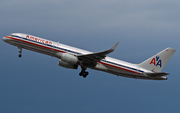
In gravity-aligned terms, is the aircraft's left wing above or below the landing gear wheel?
above

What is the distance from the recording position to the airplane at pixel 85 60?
43781mm

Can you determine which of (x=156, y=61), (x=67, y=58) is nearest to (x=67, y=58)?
(x=67, y=58)

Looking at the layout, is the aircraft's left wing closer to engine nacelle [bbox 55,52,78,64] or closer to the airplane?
the airplane

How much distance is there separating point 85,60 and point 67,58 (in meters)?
3.44

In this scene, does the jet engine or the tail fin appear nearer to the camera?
the jet engine

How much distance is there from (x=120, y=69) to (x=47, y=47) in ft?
40.6

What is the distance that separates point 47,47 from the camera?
4428cm

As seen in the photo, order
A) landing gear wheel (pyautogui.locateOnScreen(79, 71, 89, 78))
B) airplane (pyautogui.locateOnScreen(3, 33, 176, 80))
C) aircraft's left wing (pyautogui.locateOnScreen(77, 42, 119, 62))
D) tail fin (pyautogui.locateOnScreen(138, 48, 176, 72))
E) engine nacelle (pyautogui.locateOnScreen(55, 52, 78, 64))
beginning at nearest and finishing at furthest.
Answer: aircraft's left wing (pyautogui.locateOnScreen(77, 42, 119, 62)), engine nacelle (pyautogui.locateOnScreen(55, 52, 78, 64)), airplane (pyautogui.locateOnScreen(3, 33, 176, 80)), tail fin (pyautogui.locateOnScreen(138, 48, 176, 72)), landing gear wheel (pyautogui.locateOnScreen(79, 71, 89, 78))

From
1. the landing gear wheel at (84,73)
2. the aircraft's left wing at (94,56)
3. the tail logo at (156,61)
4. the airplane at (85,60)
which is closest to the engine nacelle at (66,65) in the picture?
the airplane at (85,60)

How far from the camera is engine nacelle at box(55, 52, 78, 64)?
4281cm

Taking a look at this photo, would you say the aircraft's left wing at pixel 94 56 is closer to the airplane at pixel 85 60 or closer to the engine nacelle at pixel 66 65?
the airplane at pixel 85 60

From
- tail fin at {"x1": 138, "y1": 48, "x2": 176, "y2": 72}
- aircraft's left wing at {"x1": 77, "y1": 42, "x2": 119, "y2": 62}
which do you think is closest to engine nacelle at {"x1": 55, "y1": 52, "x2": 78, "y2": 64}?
aircraft's left wing at {"x1": 77, "y1": 42, "x2": 119, "y2": 62}

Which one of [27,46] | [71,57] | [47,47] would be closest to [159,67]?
[71,57]

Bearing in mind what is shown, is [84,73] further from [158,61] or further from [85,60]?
[158,61]
